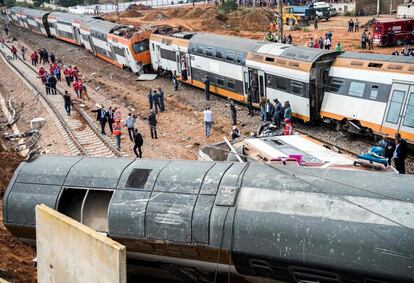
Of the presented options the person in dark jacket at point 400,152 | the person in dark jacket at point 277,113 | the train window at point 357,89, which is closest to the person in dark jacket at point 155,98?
the person in dark jacket at point 277,113

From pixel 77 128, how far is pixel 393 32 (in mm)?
28259

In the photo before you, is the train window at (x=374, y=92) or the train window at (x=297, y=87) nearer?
the train window at (x=374, y=92)

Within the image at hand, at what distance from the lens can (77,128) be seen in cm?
2445

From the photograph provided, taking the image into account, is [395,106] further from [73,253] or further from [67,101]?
[67,101]

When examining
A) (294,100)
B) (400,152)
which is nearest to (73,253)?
(400,152)

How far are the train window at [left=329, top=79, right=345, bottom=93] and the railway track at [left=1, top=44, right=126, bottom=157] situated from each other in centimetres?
877

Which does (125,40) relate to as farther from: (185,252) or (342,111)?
(185,252)

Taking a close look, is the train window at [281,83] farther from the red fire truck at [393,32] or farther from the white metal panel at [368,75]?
the red fire truck at [393,32]

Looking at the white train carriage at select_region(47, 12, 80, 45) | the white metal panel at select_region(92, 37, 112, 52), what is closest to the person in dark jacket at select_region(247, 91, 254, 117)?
the white metal panel at select_region(92, 37, 112, 52)

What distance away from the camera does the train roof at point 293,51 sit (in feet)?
69.0

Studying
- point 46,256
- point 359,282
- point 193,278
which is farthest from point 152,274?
point 359,282

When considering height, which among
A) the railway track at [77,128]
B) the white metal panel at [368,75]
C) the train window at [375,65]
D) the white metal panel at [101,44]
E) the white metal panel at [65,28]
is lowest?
the railway track at [77,128]

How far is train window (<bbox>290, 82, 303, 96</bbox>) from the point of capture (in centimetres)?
2147

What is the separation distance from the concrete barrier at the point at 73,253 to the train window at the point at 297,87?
1451 centimetres
